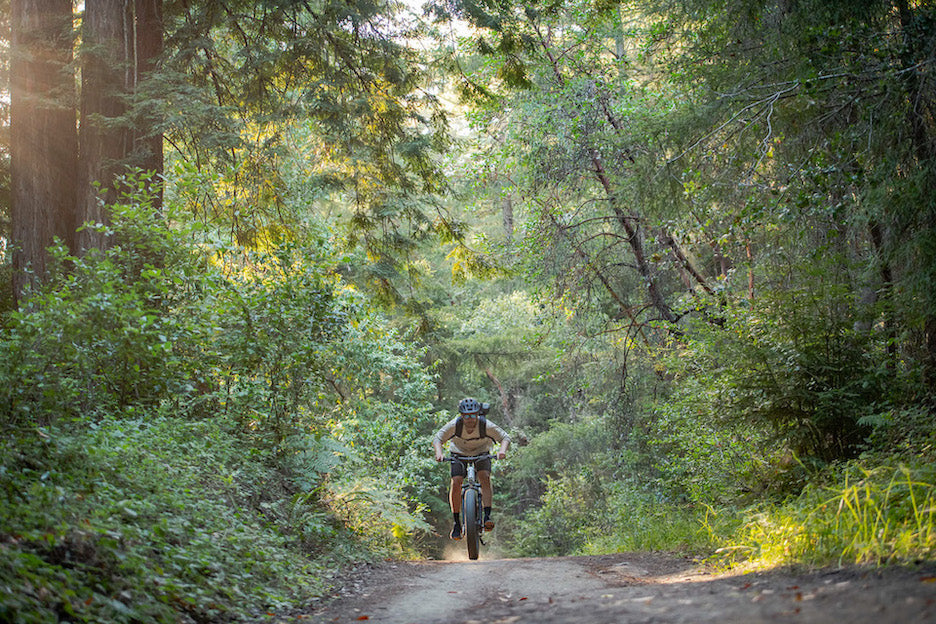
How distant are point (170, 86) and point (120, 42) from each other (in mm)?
1352

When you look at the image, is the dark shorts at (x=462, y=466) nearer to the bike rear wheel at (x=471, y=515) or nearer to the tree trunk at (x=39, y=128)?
the bike rear wheel at (x=471, y=515)

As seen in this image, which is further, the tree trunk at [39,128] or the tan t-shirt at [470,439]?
the tan t-shirt at [470,439]

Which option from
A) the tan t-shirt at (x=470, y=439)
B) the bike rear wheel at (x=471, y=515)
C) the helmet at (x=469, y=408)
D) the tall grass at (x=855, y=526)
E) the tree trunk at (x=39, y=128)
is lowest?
the bike rear wheel at (x=471, y=515)

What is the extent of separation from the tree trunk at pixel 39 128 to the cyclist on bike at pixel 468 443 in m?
5.66

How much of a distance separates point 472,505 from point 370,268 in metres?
4.62

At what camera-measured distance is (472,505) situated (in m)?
9.18

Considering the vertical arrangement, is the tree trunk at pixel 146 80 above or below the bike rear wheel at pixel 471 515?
above

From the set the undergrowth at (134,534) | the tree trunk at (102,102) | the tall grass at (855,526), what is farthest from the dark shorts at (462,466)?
the tree trunk at (102,102)

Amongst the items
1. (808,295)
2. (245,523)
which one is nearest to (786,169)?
(808,295)

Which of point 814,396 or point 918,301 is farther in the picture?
point 814,396

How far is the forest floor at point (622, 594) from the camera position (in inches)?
144

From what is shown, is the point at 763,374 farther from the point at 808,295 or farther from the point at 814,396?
the point at 808,295

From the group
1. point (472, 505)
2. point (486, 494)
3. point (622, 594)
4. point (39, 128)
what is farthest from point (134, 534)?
point (39, 128)

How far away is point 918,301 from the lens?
687 centimetres
